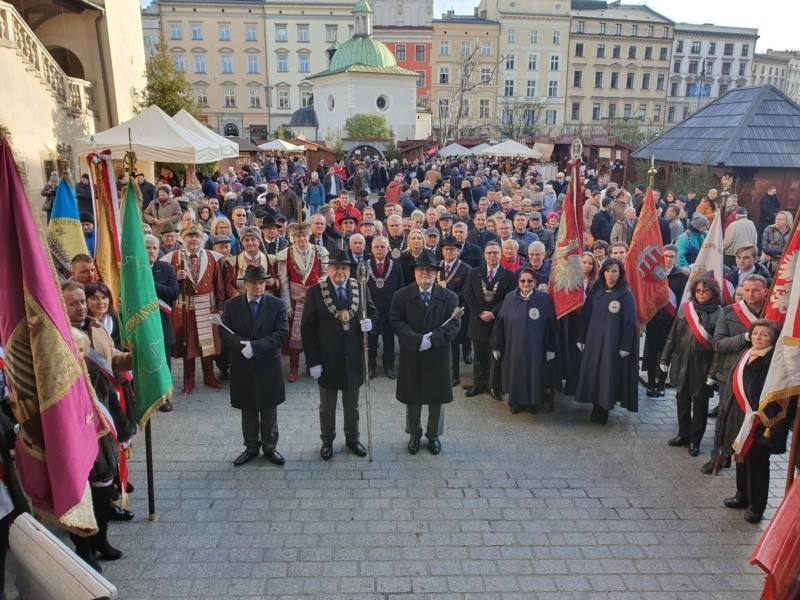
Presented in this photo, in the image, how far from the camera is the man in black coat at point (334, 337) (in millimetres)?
6133

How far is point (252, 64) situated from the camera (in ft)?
217

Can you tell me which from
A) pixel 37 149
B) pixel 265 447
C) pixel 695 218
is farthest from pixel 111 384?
pixel 37 149

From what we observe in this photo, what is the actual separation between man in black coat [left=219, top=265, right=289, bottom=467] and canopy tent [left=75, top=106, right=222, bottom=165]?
22.2 feet

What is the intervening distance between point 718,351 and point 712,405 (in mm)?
2113

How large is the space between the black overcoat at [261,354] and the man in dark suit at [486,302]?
283 cm

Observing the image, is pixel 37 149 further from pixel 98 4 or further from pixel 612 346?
pixel 612 346

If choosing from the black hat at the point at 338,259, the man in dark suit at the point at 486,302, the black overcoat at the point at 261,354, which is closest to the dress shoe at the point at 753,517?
the man in dark suit at the point at 486,302

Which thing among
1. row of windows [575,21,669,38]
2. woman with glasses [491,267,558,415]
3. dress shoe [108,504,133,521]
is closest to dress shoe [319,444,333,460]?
dress shoe [108,504,133,521]

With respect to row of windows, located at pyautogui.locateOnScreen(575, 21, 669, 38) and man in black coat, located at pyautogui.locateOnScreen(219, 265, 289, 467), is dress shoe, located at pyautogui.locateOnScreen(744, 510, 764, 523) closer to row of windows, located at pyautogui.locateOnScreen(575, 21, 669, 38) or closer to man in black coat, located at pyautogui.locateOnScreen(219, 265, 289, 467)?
man in black coat, located at pyautogui.locateOnScreen(219, 265, 289, 467)

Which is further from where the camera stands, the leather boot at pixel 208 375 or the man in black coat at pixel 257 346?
the leather boot at pixel 208 375

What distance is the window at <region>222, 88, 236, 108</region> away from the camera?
6612 cm

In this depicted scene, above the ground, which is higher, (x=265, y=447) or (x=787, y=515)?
(x=787, y=515)

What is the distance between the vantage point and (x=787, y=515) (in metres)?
3.52

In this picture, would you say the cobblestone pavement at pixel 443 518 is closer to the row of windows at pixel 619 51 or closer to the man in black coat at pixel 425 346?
the man in black coat at pixel 425 346
